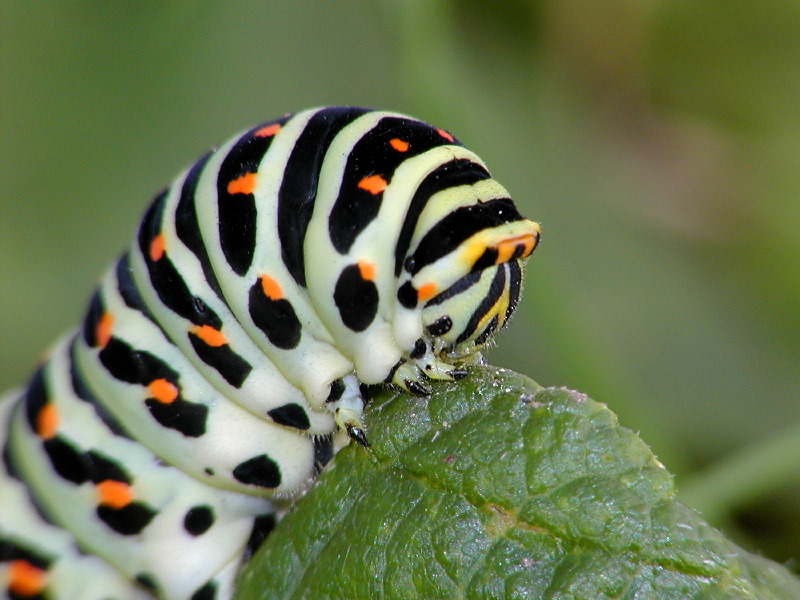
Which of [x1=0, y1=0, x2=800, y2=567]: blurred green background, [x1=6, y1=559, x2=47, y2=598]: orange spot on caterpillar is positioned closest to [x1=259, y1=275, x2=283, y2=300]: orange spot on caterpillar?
[x1=6, y1=559, x2=47, y2=598]: orange spot on caterpillar

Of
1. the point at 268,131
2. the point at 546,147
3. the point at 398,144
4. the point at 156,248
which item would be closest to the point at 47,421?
the point at 156,248

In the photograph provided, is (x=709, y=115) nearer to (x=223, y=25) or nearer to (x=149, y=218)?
(x=223, y=25)

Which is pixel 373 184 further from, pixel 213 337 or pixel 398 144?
pixel 213 337

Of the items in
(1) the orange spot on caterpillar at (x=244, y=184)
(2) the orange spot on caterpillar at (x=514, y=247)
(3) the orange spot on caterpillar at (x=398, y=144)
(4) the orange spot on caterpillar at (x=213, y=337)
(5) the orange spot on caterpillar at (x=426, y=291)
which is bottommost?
(4) the orange spot on caterpillar at (x=213, y=337)

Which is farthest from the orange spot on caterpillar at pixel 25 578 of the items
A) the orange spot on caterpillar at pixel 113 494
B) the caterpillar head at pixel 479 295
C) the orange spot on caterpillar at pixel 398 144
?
the orange spot on caterpillar at pixel 398 144

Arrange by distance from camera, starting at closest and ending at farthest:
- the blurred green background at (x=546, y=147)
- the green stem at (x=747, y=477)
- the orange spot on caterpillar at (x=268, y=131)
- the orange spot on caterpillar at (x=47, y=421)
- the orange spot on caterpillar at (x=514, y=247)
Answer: the orange spot on caterpillar at (x=514, y=247), the orange spot on caterpillar at (x=268, y=131), the orange spot on caterpillar at (x=47, y=421), the green stem at (x=747, y=477), the blurred green background at (x=546, y=147)

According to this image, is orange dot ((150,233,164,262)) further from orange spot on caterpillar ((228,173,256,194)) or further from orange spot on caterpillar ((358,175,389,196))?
orange spot on caterpillar ((358,175,389,196))

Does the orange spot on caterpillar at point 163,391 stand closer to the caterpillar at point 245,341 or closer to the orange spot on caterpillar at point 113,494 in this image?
the caterpillar at point 245,341

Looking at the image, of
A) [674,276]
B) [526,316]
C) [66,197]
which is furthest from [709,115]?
[66,197]
